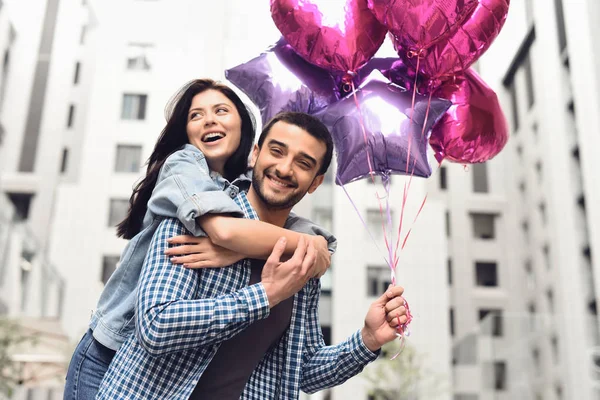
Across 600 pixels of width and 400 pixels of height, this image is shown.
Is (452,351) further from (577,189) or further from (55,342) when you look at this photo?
(55,342)

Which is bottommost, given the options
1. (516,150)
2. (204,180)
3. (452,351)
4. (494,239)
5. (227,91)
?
(452,351)

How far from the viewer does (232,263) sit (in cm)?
90

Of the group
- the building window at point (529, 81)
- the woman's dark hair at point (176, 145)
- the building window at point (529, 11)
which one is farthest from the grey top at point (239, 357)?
the building window at point (529, 81)

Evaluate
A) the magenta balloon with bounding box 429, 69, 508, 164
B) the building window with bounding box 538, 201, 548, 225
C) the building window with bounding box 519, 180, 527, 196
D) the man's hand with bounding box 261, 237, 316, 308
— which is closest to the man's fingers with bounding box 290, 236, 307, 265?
the man's hand with bounding box 261, 237, 316, 308

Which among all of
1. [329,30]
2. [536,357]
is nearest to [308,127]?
[329,30]

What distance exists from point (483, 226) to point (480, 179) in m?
0.66

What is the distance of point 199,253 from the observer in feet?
2.88

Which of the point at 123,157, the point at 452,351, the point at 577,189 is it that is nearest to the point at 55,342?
the point at 123,157

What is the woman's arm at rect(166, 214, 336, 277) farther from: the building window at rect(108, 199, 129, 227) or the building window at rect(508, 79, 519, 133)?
the building window at rect(508, 79, 519, 133)

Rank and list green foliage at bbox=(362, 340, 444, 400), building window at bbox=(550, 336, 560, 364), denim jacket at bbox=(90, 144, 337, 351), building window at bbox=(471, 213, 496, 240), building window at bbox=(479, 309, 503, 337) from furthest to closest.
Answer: building window at bbox=(471, 213, 496, 240) < building window at bbox=(479, 309, 503, 337) < green foliage at bbox=(362, 340, 444, 400) < building window at bbox=(550, 336, 560, 364) < denim jacket at bbox=(90, 144, 337, 351)

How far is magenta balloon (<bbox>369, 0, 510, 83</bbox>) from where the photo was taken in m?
1.26

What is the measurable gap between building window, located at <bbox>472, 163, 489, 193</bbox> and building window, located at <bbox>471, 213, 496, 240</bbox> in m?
0.35

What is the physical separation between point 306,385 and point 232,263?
0.91 feet

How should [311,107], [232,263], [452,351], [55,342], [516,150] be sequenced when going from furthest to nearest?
[516,150] → [452,351] → [55,342] → [311,107] → [232,263]
